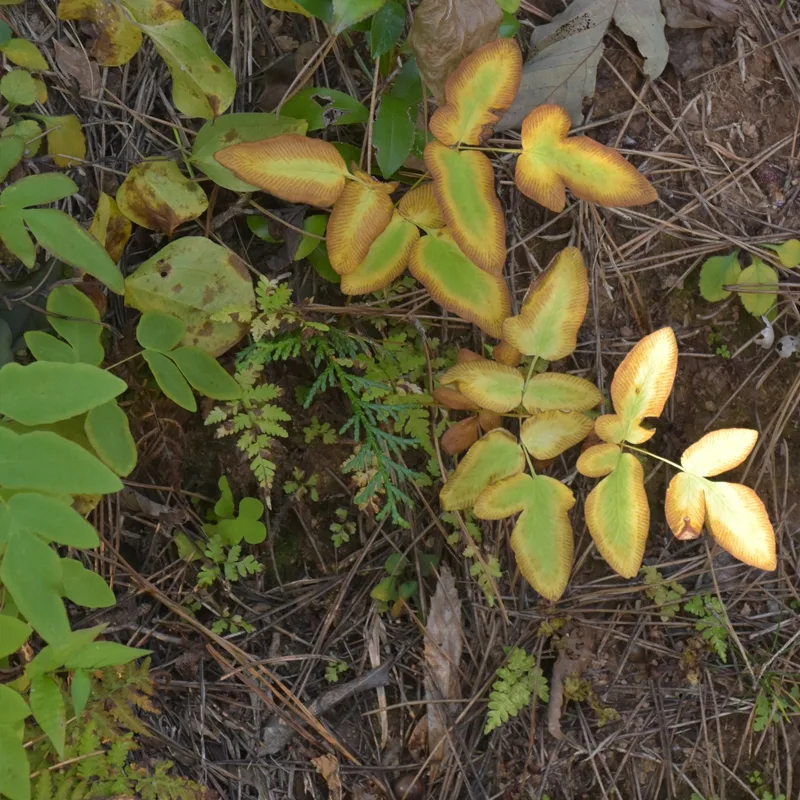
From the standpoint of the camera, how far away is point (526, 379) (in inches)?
73.4

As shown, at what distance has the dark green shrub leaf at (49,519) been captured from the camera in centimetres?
133

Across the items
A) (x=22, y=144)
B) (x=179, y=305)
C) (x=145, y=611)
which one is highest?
(x=22, y=144)

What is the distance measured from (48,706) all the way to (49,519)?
1.98 feet

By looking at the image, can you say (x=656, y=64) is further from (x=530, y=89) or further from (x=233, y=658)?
(x=233, y=658)

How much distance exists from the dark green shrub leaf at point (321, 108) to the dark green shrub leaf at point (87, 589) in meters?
1.27

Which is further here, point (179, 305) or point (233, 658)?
point (233, 658)

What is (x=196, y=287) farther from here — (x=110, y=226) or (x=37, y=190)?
(x=37, y=190)

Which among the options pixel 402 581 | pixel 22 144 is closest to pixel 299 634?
pixel 402 581

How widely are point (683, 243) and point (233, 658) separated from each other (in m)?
1.88

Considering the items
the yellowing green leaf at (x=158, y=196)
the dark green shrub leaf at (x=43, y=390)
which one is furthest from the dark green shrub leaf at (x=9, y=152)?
the dark green shrub leaf at (x=43, y=390)

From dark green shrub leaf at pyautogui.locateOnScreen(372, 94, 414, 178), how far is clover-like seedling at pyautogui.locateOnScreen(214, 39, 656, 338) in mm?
127

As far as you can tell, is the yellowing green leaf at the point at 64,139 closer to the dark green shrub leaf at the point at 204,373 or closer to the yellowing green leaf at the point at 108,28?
the yellowing green leaf at the point at 108,28

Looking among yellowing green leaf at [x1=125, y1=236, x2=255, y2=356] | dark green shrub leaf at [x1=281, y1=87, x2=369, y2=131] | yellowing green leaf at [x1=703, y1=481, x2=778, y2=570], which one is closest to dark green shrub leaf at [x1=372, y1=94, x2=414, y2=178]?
dark green shrub leaf at [x1=281, y1=87, x2=369, y2=131]

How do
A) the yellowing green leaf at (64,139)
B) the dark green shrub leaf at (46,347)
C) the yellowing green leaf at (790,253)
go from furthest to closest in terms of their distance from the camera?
the yellowing green leaf at (790,253), the yellowing green leaf at (64,139), the dark green shrub leaf at (46,347)
